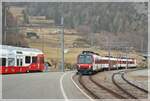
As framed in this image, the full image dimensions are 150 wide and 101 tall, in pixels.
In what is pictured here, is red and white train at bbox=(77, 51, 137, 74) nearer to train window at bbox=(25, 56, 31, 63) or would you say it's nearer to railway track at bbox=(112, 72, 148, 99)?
train window at bbox=(25, 56, 31, 63)

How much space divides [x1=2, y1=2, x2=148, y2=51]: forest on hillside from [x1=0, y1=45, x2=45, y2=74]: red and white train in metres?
24.2

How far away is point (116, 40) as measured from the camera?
89.4m

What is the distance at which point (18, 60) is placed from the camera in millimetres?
46500

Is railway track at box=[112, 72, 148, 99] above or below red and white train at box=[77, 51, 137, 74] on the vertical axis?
below

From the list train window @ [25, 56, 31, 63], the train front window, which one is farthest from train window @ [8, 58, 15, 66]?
the train front window

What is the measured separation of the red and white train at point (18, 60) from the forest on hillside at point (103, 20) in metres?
24.2

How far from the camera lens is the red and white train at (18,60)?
43438 mm

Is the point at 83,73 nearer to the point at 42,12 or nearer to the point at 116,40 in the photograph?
the point at 116,40

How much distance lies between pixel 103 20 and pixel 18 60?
6970 centimetres

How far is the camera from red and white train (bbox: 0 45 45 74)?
143 feet

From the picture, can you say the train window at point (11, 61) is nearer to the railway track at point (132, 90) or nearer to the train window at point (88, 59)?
the train window at point (88, 59)

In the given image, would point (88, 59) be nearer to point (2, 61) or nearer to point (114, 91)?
point (2, 61)

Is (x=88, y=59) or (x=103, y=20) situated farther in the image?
(x=103, y=20)

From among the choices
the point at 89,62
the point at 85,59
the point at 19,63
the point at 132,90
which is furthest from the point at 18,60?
the point at 132,90
